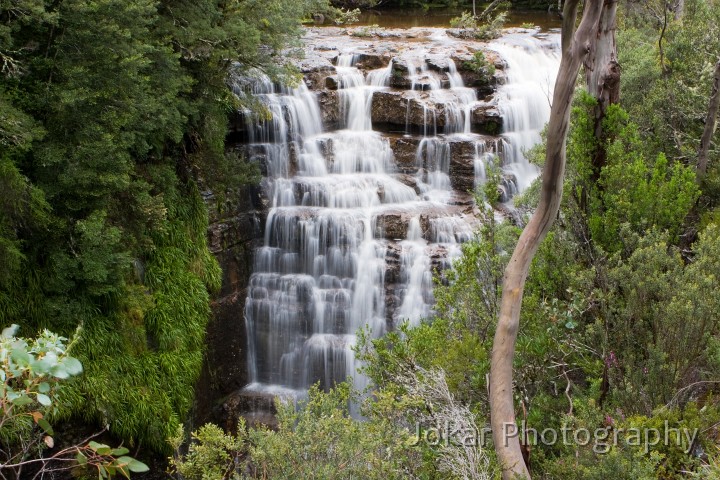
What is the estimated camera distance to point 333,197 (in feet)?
39.8

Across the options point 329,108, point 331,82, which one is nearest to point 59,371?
point 329,108

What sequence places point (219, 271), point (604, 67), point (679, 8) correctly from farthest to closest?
point (679, 8), point (219, 271), point (604, 67)

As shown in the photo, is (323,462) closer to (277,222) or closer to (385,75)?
(277,222)

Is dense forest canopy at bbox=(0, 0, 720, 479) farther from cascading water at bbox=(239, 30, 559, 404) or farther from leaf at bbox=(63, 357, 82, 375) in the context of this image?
cascading water at bbox=(239, 30, 559, 404)

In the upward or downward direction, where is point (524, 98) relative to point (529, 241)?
upward

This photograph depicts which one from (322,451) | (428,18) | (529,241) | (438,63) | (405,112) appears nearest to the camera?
(322,451)

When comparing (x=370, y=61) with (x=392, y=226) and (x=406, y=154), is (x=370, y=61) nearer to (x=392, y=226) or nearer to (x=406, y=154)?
(x=406, y=154)

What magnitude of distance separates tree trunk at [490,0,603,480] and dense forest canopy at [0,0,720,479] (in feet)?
0.60

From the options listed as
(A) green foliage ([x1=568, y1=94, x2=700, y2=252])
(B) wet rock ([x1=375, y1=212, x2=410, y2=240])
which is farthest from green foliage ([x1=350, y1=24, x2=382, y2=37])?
(A) green foliage ([x1=568, y1=94, x2=700, y2=252])

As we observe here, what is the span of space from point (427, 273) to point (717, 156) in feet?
15.7

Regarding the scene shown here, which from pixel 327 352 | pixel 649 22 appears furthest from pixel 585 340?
pixel 649 22

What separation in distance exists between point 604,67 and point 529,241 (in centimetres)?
238

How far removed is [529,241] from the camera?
17.3ft

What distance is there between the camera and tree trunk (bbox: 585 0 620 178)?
21.2 ft
